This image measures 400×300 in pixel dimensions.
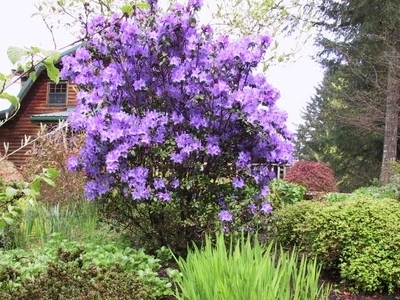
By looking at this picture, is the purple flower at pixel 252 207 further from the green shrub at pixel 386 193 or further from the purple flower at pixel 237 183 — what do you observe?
the green shrub at pixel 386 193

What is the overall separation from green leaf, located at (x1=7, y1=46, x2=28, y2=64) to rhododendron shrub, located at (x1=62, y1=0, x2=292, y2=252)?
2486mm

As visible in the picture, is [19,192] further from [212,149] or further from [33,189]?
[212,149]

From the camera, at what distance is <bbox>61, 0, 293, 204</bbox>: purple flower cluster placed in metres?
4.00

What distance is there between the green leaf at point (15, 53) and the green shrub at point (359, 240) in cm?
331

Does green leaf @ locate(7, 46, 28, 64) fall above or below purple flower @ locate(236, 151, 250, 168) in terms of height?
above

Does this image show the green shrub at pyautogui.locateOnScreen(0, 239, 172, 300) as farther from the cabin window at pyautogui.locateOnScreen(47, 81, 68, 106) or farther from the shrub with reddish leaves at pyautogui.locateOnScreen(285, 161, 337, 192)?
the cabin window at pyautogui.locateOnScreen(47, 81, 68, 106)

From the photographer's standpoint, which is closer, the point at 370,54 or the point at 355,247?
the point at 355,247

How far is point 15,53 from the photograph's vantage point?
136 centimetres

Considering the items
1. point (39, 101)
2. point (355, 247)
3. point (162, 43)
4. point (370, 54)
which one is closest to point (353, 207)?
point (355, 247)

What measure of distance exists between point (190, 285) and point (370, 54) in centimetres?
1433

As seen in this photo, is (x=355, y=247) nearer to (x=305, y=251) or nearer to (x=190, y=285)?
(x=305, y=251)

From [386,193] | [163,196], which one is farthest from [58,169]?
[386,193]

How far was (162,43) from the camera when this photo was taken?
411 cm

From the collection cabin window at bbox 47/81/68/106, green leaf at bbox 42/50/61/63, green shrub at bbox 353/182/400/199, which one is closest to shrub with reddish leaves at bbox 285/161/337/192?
green shrub at bbox 353/182/400/199
